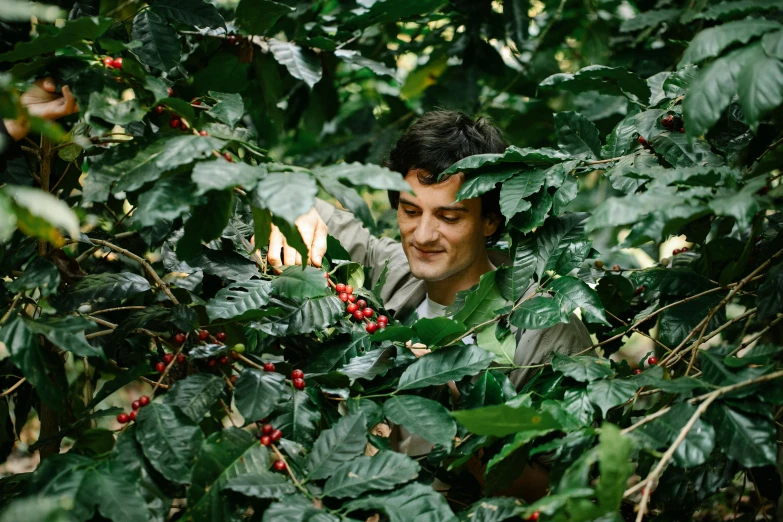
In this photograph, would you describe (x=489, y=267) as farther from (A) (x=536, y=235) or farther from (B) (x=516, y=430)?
(B) (x=516, y=430)

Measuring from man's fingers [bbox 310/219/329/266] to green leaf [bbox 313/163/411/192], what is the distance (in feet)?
1.89

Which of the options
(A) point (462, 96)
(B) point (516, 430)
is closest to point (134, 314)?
(B) point (516, 430)

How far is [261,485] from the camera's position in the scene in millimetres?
1026

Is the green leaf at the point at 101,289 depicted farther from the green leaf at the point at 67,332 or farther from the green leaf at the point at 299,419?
the green leaf at the point at 299,419

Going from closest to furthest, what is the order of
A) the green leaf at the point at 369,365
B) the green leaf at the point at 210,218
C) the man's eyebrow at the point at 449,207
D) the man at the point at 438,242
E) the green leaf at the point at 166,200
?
the green leaf at the point at 166,200 → the green leaf at the point at 210,218 → the green leaf at the point at 369,365 → the man at the point at 438,242 → the man's eyebrow at the point at 449,207

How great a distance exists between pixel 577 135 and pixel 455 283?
63cm

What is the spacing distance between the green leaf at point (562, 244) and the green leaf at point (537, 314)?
0.10 m

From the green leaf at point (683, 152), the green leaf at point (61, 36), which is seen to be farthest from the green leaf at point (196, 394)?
the green leaf at point (683, 152)

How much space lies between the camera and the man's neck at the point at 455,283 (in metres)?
2.03

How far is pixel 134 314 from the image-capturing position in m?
1.31

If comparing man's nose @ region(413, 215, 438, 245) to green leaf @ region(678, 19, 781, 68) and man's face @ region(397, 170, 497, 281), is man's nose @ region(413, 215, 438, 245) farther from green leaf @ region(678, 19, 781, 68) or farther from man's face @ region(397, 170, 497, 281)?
green leaf @ region(678, 19, 781, 68)

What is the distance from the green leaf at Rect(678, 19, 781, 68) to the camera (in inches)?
38.6

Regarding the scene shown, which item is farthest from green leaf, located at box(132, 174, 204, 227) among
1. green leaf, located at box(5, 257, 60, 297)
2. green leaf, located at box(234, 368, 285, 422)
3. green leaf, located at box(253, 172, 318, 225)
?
green leaf, located at box(234, 368, 285, 422)

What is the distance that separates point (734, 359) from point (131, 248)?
1365mm
